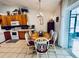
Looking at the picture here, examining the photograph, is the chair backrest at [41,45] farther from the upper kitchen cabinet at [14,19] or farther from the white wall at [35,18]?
the white wall at [35,18]

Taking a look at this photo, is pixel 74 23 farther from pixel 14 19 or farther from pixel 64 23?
pixel 14 19

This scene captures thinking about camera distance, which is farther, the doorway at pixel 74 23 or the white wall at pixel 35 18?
the white wall at pixel 35 18

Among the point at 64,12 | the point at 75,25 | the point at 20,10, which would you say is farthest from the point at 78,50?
the point at 20,10

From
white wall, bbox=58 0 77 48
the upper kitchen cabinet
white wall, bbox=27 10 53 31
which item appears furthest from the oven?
white wall, bbox=58 0 77 48

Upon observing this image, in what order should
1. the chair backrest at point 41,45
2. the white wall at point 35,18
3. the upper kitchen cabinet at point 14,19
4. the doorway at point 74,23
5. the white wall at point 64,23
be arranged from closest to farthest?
the chair backrest at point 41,45
the white wall at point 64,23
the doorway at point 74,23
the upper kitchen cabinet at point 14,19
the white wall at point 35,18

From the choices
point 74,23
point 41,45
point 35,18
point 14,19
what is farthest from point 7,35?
point 74,23

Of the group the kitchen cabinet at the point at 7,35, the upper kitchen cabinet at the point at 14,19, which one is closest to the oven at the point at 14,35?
the kitchen cabinet at the point at 7,35

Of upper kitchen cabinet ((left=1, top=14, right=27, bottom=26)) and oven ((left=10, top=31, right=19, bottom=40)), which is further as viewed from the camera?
upper kitchen cabinet ((left=1, top=14, right=27, bottom=26))

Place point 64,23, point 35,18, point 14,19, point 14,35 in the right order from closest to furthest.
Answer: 1. point 64,23
2. point 14,35
3. point 14,19
4. point 35,18

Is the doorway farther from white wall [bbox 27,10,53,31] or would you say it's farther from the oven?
the oven

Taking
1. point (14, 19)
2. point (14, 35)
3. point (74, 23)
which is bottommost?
point (14, 35)

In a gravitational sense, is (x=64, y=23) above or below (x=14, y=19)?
below

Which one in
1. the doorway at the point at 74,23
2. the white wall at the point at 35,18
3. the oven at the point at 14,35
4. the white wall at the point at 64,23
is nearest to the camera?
the white wall at the point at 64,23

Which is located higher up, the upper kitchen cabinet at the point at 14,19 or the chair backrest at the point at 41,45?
the upper kitchen cabinet at the point at 14,19
